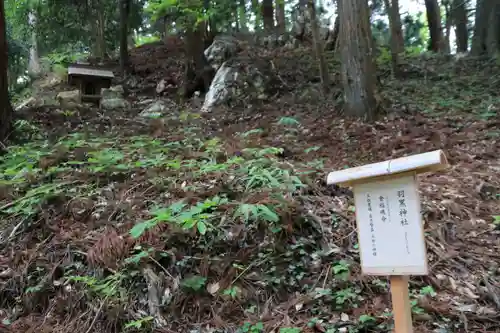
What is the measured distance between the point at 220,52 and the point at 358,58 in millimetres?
4672

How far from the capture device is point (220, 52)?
444 inches

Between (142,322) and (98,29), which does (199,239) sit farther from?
(98,29)

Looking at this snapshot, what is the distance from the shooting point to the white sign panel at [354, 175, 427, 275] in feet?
8.23

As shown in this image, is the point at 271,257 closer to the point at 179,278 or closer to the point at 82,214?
the point at 179,278

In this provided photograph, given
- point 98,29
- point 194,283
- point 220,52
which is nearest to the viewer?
point 194,283

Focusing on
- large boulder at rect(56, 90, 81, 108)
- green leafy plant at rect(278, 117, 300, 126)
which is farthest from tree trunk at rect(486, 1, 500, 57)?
large boulder at rect(56, 90, 81, 108)

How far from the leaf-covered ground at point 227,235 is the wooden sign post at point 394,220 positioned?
2.58 ft

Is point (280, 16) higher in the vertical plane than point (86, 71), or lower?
higher

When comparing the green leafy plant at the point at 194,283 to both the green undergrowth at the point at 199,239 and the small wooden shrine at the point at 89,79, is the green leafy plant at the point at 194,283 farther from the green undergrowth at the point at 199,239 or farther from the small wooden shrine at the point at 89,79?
the small wooden shrine at the point at 89,79

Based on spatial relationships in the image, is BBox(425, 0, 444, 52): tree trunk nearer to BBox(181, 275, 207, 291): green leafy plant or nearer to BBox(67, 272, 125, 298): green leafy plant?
BBox(181, 275, 207, 291): green leafy plant

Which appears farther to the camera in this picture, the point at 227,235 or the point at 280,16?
the point at 280,16

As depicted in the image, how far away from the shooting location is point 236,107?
31.4ft

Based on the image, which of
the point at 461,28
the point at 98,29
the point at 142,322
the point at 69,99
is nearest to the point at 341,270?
the point at 142,322

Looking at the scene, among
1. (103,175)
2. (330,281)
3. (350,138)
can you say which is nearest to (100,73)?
(103,175)
